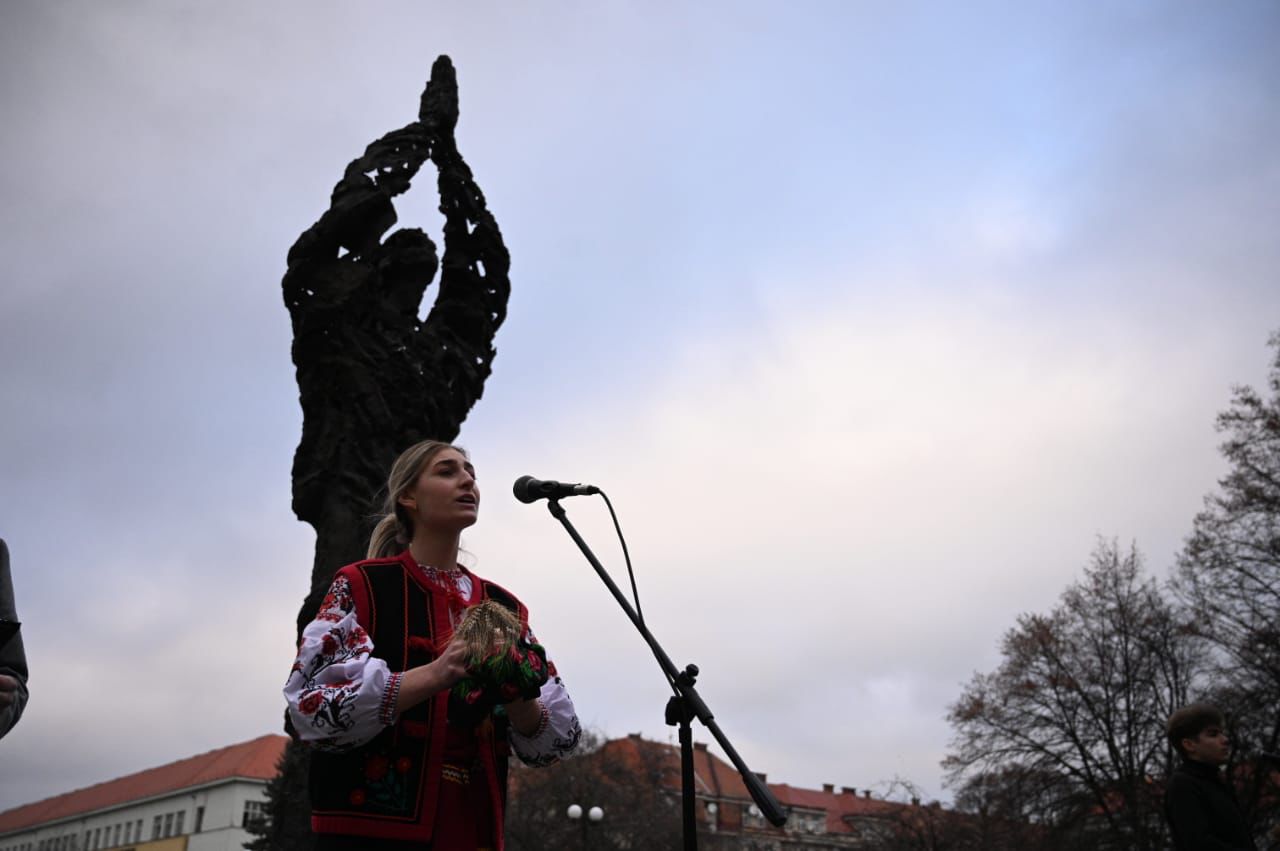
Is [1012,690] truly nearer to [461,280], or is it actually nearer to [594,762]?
[594,762]

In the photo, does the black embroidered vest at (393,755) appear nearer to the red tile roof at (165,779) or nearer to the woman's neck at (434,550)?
the woman's neck at (434,550)

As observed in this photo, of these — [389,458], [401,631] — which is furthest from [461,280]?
[401,631]

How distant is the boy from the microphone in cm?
341

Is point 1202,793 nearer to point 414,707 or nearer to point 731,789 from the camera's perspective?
point 414,707

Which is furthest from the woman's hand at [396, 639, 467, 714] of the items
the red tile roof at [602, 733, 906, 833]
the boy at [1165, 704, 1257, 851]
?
the red tile roof at [602, 733, 906, 833]


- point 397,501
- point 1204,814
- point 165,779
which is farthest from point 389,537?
point 165,779

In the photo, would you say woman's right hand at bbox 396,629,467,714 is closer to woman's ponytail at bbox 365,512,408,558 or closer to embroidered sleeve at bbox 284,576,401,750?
embroidered sleeve at bbox 284,576,401,750

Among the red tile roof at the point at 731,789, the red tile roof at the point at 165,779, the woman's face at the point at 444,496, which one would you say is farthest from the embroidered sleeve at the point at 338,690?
the red tile roof at the point at 165,779

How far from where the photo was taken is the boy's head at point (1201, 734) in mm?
5230

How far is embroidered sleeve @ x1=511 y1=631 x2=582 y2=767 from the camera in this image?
9.98 feet

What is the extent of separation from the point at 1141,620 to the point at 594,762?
22496 mm

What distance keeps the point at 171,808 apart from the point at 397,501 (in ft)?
218

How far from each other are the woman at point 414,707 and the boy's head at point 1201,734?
12.4ft

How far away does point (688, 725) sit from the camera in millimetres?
3248
